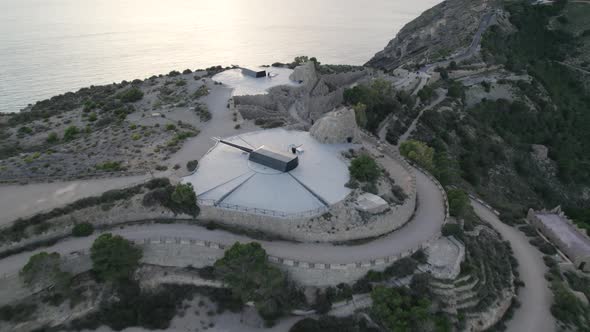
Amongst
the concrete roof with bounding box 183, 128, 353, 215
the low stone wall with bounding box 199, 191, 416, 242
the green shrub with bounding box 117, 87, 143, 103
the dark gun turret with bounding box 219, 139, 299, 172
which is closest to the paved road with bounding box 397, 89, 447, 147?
the concrete roof with bounding box 183, 128, 353, 215

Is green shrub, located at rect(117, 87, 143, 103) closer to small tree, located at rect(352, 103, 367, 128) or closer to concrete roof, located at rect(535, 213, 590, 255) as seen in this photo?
small tree, located at rect(352, 103, 367, 128)

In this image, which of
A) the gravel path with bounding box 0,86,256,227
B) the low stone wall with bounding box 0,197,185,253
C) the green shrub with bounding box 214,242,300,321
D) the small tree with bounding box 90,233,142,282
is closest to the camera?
the green shrub with bounding box 214,242,300,321

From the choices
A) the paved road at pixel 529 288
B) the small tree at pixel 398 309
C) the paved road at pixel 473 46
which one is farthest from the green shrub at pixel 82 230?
the paved road at pixel 473 46

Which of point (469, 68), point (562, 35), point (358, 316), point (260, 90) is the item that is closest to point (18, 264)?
point (358, 316)

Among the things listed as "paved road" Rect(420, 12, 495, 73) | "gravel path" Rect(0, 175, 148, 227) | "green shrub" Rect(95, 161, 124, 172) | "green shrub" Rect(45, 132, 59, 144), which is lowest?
"green shrub" Rect(45, 132, 59, 144)

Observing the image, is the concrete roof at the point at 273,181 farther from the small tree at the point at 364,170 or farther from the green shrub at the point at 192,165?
the small tree at the point at 364,170

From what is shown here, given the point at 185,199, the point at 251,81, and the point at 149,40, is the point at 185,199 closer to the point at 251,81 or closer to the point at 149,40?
the point at 251,81

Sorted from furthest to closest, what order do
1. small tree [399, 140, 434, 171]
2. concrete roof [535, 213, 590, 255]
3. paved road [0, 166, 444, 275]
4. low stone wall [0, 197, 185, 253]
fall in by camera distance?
small tree [399, 140, 434, 171] → concrete roof [535, 213, 590, 255] → low stone wall [0, 197, 185, 253] → paved road [0, 166, 444, 275]
